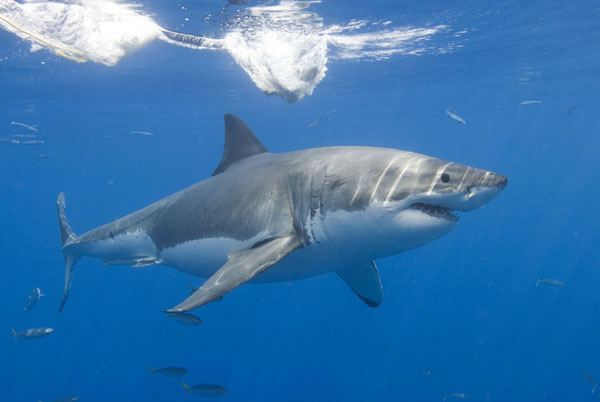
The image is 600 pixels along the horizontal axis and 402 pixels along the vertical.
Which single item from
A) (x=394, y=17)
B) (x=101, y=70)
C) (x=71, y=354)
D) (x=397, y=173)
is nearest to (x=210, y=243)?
(x=397, y=173)

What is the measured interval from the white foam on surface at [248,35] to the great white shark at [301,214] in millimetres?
4949

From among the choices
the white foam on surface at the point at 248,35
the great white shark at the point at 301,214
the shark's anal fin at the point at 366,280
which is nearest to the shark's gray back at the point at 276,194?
the great white shark at the point at 301,214

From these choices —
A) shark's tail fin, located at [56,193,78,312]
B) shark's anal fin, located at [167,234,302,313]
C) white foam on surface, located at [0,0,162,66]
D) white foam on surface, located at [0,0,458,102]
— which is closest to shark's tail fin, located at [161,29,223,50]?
white foam on surface, located at [0,0,458,102]

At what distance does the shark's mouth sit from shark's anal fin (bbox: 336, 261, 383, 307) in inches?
84.5

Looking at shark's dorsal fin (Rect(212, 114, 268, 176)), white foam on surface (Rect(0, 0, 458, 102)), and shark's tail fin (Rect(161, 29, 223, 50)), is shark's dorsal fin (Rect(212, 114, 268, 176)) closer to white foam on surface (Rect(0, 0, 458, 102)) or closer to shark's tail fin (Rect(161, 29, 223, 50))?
white foam on surface (Rect(0, 0, 458, 102))

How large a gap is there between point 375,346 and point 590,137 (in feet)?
128

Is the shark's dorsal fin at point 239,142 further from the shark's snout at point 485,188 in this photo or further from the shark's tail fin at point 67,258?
the shark's snout at point 485,188

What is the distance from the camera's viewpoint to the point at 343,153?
5.03 meters

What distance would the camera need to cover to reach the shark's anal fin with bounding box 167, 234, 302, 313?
3.81 m

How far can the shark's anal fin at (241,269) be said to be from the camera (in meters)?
3.81

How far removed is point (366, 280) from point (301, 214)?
2.03 m

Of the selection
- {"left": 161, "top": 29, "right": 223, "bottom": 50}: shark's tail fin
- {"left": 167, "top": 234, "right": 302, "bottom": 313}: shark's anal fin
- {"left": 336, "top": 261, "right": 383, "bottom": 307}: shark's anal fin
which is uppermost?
{"left": 161, "top": 29, "right": 223, "bottom": 50}: shark's tail fin

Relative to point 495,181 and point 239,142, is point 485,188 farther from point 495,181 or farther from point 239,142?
point 239,142

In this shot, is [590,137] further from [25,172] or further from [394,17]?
[25,172]
